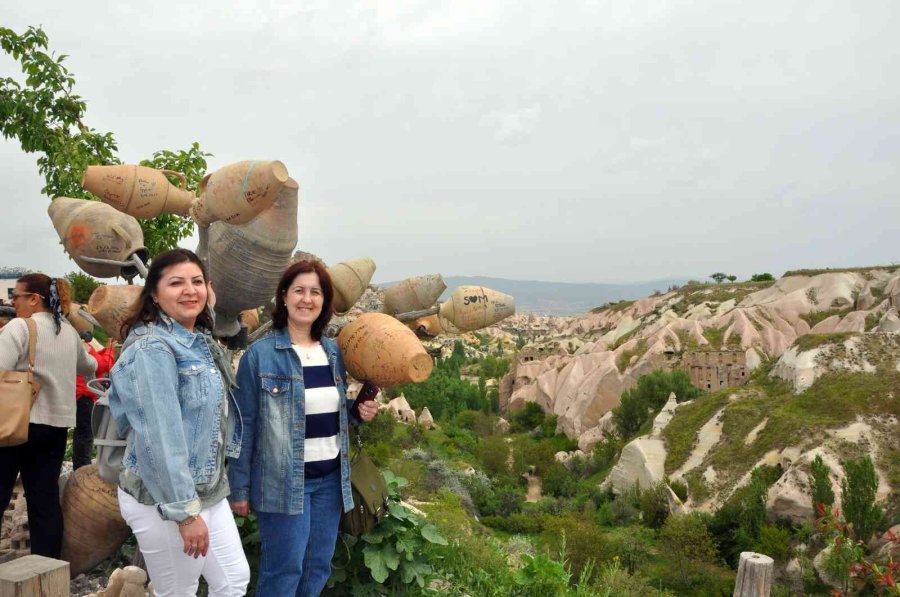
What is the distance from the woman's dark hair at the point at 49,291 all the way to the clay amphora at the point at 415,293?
1.75 metres

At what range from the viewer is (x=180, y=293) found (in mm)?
Answer: 2441

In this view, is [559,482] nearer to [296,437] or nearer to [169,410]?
[296,437]

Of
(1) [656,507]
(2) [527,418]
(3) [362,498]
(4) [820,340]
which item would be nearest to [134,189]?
(3) [362,498]

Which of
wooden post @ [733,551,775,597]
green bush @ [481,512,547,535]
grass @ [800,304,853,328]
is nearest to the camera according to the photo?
wooden post @ [733,551,775,597]

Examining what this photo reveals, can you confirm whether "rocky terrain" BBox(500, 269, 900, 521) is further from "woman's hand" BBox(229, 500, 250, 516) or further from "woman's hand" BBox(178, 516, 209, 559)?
"woman's hand" BBox(178, 516, 209, 559)

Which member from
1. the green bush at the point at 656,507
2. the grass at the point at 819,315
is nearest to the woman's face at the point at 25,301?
the green bush at the point at 656,507

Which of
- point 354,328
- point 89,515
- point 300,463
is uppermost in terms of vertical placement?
point 354,328

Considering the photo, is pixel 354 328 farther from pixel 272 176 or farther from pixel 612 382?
pixel 612 382

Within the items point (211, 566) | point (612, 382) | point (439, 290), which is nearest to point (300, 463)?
point (211, 566)

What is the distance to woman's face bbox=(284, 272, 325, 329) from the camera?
2746 mm

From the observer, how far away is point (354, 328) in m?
2.90

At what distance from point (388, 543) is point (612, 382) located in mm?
35825

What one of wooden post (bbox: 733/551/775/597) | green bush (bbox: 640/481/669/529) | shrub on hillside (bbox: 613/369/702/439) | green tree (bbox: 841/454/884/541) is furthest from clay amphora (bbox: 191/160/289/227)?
shrub on hillside (bbox: 613/369/702/439)

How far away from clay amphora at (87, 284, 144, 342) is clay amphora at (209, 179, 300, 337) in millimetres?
424
